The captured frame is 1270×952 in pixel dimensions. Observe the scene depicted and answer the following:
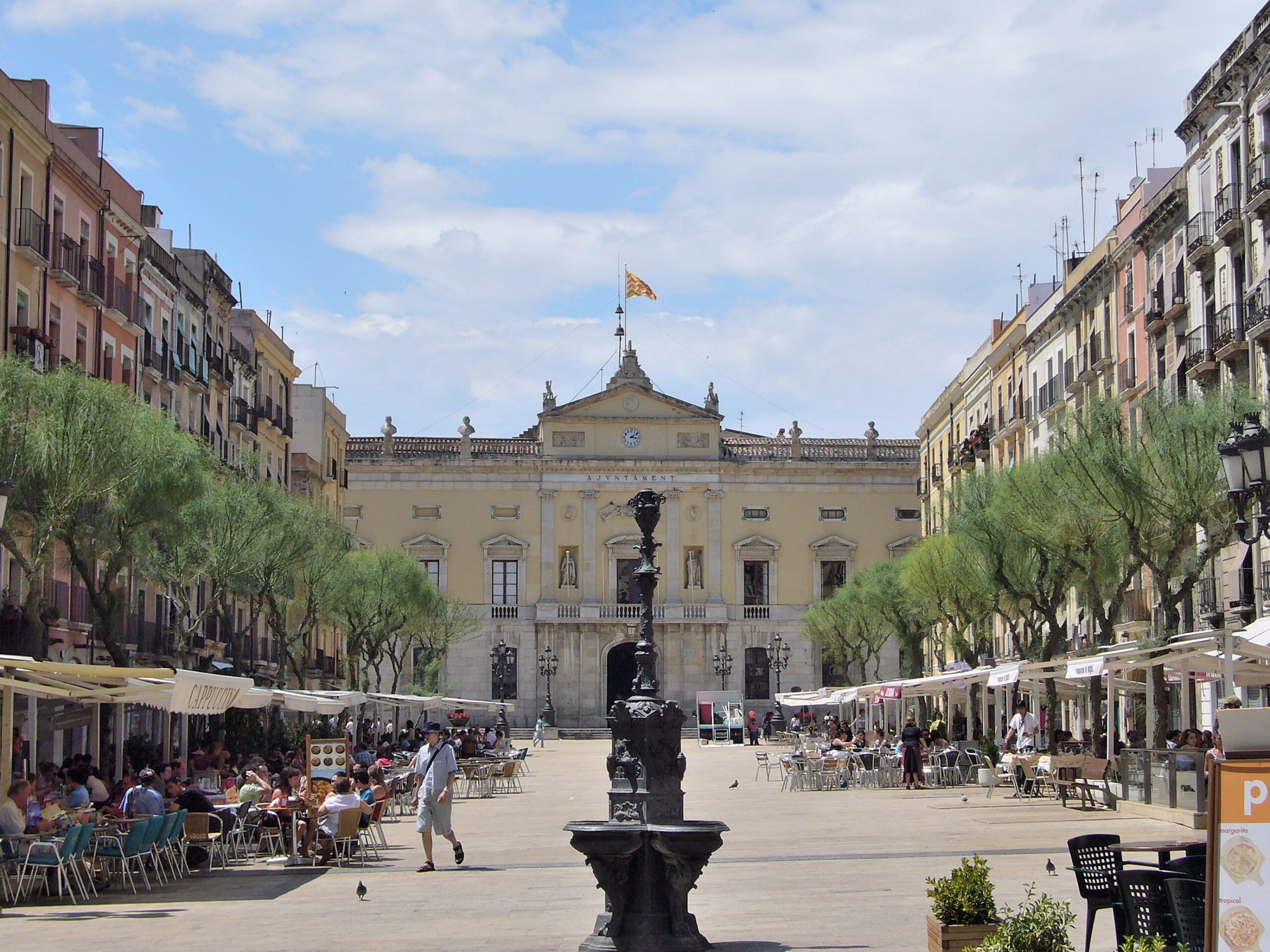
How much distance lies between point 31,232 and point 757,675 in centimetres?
4817

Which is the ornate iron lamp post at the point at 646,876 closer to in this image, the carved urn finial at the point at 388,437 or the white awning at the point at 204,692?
the white awning at the point at 204,692

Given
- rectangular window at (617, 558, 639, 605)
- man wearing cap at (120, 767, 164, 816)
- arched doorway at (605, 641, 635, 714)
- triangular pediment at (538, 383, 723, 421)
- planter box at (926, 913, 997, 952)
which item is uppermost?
triangular pediment at (538, 383, 723, 421)

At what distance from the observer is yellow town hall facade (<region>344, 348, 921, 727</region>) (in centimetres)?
7306

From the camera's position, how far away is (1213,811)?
22.2 ft

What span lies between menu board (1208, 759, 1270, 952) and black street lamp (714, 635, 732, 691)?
6582 centimetres

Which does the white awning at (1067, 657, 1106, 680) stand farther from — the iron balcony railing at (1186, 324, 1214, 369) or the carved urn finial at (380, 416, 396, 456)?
the carved urn finial at (380, 416, 396, 456)

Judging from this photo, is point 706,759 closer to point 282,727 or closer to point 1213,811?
point 282,727

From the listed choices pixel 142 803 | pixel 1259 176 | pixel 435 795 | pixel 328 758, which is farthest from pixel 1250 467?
pixel 1259 176

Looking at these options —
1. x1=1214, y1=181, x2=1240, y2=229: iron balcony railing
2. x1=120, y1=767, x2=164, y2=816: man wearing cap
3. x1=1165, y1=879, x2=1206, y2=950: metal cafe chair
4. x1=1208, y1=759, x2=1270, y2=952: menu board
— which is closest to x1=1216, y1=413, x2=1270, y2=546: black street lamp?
x1=1165, y1=879, x2=1206, y2=950: metal cafe chair

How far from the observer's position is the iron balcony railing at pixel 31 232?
29500 mm

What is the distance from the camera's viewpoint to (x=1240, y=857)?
265 inches

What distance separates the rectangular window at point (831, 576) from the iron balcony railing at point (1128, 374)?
34.7 metres

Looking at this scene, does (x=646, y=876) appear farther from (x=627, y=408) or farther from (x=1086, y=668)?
(x=627, y=408)

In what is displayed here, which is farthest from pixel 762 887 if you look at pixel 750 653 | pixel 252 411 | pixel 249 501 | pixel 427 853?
pixel 750 653
